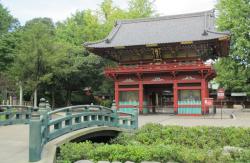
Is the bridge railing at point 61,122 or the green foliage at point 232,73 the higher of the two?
the green foliage at point 232,73

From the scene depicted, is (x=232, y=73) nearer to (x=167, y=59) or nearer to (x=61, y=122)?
(x=167, y=59)

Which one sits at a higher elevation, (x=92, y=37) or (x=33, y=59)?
(x=92, y=37)

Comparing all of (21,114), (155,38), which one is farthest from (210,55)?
(21,114)

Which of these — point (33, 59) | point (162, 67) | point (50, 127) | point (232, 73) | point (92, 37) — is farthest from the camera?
point (92, 37)

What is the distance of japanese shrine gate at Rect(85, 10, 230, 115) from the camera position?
30.5 meters

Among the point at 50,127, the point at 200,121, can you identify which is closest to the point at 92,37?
the point at 200,121

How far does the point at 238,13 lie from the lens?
37.1 metres

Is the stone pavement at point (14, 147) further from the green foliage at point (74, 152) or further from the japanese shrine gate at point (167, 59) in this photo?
the japanese shrine gate at point (167, 59)

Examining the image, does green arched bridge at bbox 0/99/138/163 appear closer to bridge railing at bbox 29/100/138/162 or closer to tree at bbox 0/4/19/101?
bridge railing at bbox 29/100/138/162

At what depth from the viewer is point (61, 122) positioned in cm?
1111

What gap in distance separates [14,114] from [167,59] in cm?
2031

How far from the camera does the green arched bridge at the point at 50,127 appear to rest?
8.66 metres

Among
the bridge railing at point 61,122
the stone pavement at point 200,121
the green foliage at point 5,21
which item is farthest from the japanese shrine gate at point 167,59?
the green foliage at point 5,21

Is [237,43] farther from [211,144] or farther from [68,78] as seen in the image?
[211,144]
